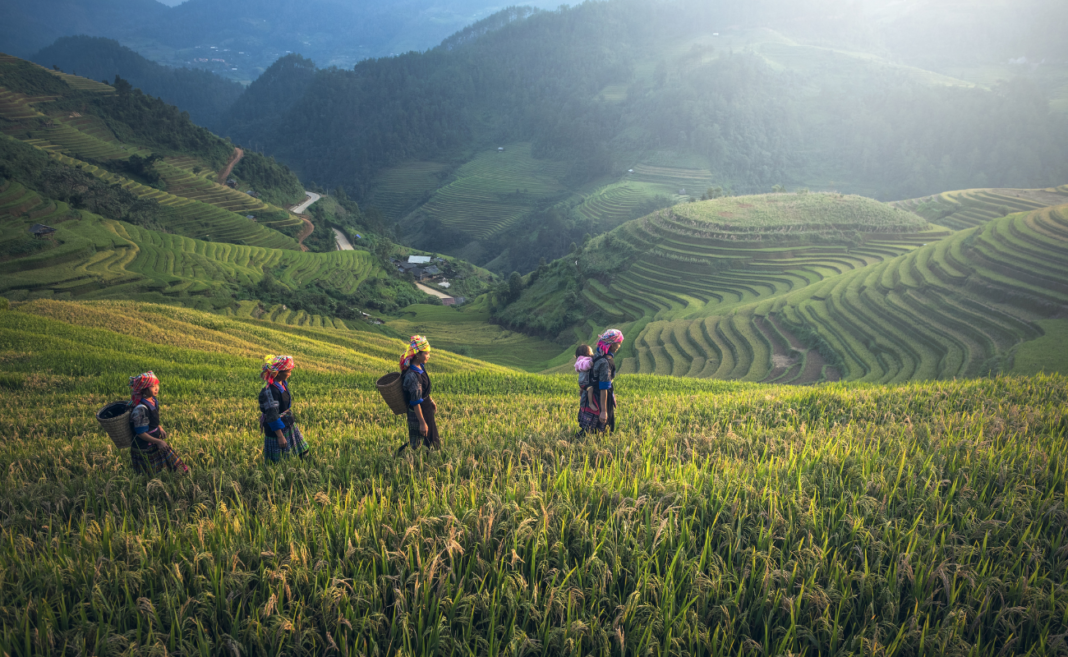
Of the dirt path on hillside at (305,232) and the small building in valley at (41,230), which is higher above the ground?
the dirt path on hillside at (305,232)

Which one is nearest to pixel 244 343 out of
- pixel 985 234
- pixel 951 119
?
pixel 985 234

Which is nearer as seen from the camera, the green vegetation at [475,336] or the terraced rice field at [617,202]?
the green vegetation at [475,336]

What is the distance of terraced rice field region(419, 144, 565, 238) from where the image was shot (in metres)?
128

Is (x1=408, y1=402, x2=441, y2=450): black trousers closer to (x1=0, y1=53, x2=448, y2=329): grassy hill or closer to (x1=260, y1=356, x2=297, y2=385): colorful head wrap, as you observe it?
(x1=260, y1=356, x2=297, y2=385): colorful head wrap

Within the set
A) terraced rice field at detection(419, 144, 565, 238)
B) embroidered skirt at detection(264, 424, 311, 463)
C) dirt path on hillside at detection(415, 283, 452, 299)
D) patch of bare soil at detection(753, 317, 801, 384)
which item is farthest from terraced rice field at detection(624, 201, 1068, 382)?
terraced rice field at detection(419, 144, 565, 238)

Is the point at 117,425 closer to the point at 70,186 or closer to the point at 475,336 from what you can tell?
the point at 475,336

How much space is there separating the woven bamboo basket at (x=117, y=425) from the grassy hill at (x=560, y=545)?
0.38 meters

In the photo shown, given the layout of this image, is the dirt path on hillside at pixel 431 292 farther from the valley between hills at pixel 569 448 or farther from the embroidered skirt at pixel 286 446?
the embroidered skirt at pixel 286 446

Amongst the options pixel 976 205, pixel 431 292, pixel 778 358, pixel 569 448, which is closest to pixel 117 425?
pixel 569 448

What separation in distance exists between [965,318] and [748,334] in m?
10.9

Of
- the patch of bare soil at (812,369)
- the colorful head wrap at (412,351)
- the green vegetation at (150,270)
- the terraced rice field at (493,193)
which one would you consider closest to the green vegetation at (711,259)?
the patch of bare soil at (812,369)

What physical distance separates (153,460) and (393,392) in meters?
2.45

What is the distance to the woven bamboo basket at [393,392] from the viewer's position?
513cm

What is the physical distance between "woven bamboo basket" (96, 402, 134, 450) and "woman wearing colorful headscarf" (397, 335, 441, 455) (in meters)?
2.54
